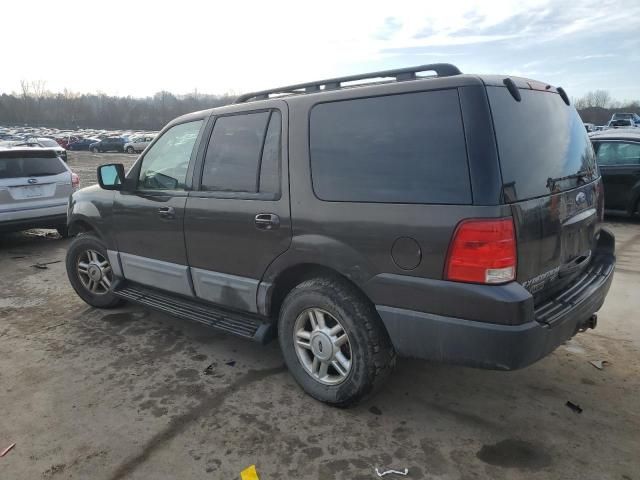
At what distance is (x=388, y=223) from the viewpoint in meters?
2.66

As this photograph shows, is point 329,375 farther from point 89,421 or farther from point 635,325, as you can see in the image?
point 635,325

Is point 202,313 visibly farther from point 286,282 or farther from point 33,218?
point 33,218

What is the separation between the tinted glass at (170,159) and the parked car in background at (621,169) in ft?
26.4

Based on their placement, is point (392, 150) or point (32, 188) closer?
point (392, 150)

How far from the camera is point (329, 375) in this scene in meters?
3.17

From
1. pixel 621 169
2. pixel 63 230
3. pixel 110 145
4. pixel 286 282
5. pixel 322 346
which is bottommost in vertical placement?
pixel 63 230

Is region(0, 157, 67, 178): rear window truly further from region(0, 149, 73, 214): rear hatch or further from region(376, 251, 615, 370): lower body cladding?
region(376, 251, 615, 370): lower body cladding

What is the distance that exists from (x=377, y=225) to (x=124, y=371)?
2.30m

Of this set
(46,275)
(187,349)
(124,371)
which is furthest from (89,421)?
(46,275)

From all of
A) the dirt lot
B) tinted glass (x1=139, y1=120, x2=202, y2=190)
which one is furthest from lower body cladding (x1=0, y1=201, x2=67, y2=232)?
tinted glass (x1=139, y1=120, x2=202, y2=190)

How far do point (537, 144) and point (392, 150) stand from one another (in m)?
0.79

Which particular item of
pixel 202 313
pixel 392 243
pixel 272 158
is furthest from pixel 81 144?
pixel 392 243

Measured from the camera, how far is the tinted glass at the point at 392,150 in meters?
2.50

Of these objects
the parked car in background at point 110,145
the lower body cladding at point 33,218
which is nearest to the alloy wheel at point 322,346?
the lower body cladding at point 33,218
